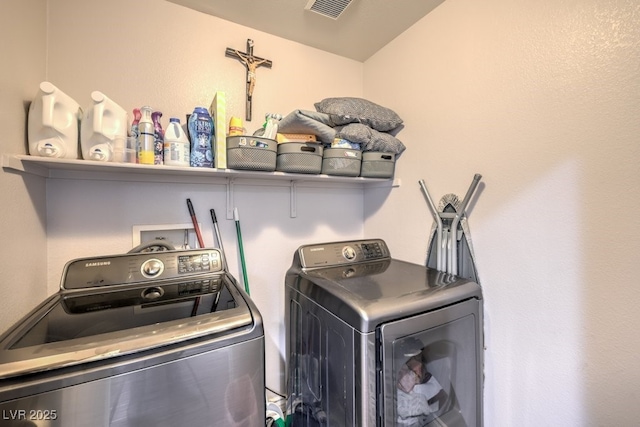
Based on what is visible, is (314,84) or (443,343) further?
(314,84)

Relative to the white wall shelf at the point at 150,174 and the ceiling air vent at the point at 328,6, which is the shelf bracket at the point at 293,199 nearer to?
the white wall shelf at the point at 150,174

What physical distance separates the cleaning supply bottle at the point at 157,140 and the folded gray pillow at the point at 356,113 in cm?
89

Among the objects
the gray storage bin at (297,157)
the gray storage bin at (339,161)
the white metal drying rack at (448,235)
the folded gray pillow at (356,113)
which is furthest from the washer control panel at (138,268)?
the white metal drying rack at (448,235)

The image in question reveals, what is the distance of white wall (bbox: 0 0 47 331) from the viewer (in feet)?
2.92

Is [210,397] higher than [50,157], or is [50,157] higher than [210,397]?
[50,157]

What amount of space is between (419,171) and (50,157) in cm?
179

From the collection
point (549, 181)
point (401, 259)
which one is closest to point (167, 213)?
point (401, 259)

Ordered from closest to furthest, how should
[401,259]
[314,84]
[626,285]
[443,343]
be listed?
[626,285] → [443,343] → [401,259] → [314,84]

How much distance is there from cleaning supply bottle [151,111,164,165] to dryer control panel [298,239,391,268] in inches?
33.1

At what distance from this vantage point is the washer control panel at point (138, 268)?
1.11 meters

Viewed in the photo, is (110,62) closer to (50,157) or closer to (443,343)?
(50,157)

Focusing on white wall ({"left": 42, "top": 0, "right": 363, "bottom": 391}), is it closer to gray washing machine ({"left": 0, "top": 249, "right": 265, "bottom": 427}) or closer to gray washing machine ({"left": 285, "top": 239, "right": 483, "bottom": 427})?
gray washing machine ({"left": 285, "top": 239, "right": 483, "bottom": 427})

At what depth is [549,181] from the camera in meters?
1.06

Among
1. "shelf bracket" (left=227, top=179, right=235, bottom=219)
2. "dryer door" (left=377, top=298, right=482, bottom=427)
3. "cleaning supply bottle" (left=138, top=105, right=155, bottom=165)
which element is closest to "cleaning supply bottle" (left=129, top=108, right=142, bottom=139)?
"cleaning supply bottle" (left=138, top=105, right=155, bottom=165)
